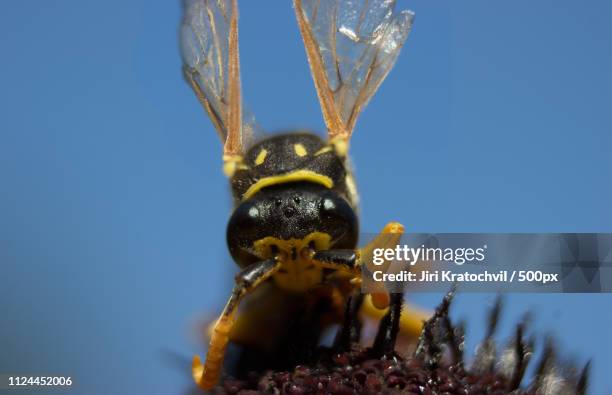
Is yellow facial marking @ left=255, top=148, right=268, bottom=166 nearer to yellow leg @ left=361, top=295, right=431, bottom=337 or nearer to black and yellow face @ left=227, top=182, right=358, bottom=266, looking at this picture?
black and yellow face @ left=227, top=182, right=358, bottom=266

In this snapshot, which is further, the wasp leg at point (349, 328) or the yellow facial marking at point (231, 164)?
the yellow facial marking at point (231, 164)

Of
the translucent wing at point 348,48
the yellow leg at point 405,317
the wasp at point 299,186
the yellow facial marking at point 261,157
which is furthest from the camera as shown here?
the translucent wing at point 348,48

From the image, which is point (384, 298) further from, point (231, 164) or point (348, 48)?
point (348, 48)

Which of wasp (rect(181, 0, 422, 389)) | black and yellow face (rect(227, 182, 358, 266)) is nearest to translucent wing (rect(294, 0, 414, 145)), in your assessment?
wasp (rect(181, 0, 422, 389))

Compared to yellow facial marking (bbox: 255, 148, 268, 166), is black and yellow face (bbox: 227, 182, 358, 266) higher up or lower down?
lower down

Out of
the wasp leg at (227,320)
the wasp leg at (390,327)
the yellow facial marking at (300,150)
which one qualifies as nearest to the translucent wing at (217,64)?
the yellow facial marking at (300,150)

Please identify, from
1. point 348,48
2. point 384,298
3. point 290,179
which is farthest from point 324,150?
point 384,298

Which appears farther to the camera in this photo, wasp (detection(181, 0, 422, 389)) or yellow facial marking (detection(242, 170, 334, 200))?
yellow facial marking (detection(242, 170, 334, 200))

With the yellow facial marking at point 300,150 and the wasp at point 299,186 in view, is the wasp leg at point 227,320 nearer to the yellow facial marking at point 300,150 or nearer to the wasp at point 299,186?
the wasp at point 299,186
